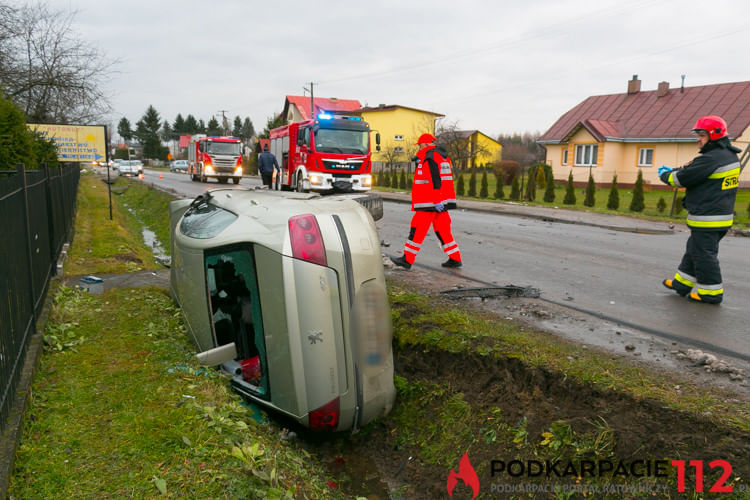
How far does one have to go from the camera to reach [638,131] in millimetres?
34156

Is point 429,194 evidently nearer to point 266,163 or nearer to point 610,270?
point 610,270

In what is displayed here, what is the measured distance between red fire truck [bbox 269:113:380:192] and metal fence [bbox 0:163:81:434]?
13.2 m

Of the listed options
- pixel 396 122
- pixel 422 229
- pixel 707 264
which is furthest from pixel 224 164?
pixel 707 264

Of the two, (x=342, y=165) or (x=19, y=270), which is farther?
(x=342, y=165)

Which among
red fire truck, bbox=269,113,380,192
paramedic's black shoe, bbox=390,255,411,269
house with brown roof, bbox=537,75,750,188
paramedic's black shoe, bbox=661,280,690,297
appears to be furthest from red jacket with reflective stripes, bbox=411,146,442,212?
house with brown roof, bbox=537,75,750,188

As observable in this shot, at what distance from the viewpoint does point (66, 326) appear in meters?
4.93

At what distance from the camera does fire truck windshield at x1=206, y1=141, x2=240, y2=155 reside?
33812 millimetres

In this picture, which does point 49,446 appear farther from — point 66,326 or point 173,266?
point 173,266

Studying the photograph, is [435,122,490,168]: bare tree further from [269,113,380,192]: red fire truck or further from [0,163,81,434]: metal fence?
[0,163,81,434]: metal fence

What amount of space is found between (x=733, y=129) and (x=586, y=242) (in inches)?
1021

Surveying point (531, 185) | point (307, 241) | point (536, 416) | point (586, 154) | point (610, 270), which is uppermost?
point (586, 154)

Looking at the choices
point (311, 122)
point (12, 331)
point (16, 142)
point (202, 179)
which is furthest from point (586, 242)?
point (202, 179)

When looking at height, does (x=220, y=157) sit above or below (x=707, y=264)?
above

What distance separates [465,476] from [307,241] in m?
1.78
